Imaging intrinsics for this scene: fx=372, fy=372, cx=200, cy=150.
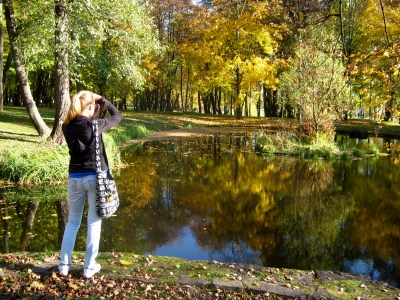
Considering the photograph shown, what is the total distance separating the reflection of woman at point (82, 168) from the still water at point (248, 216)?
5.88 ft

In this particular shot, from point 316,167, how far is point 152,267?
32.5 feet

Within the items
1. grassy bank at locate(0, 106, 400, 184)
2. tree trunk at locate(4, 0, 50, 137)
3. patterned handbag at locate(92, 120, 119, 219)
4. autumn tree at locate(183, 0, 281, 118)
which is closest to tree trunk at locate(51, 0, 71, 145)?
grassy bank at locate(0, 106, 400, 184)

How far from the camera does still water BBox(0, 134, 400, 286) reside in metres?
5.66

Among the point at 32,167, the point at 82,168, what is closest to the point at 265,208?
the point at 82,168

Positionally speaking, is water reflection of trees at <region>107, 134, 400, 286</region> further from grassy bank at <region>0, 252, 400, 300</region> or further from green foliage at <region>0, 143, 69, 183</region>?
green foliage at <region>0, 143, 69, 183</region>

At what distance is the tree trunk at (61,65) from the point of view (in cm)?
1084

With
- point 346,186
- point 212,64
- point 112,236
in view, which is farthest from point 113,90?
point 112,236

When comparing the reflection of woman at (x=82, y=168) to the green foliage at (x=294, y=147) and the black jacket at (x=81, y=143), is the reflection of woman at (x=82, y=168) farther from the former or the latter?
the green foliage at (x=294, y=147)

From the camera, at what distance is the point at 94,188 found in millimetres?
3799

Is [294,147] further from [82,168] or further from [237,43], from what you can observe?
[237,43]

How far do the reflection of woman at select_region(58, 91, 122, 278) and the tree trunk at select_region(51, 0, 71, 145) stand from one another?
7.92 m

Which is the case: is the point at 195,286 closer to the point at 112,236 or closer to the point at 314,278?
the point at 314,278

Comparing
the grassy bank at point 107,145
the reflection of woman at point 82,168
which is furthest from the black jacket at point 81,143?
the grassy bank at point 107,145

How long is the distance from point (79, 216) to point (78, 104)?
1.19m
